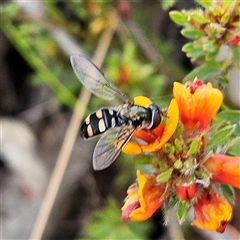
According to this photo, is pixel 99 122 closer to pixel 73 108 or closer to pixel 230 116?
pixel 230 116

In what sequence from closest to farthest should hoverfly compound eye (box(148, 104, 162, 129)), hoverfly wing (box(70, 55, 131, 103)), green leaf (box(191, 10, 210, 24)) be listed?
hoverfly compound eye (box(148, 104, 162, 129)), green leaf (box(191, 10, 210, 24)), hoverfly wing (box(70, 55, 131, 103))

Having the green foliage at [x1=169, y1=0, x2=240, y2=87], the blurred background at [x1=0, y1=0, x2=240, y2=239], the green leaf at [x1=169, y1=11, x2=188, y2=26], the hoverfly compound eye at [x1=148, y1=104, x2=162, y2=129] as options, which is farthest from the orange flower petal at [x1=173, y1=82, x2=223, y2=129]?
the blurred background at [x1=0, y1=0, x2=240, y2=239]

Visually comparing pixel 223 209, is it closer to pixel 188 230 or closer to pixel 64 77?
pixel 188 230

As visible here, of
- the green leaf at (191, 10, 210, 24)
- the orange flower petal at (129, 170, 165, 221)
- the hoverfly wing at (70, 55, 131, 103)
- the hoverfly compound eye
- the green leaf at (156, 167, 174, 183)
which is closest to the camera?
the orange flower petal at (129, 170, 165, 221)

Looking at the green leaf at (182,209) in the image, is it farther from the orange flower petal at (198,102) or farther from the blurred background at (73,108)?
the blurred background at (73,108)

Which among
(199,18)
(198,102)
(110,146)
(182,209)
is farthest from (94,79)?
A: (182,209)

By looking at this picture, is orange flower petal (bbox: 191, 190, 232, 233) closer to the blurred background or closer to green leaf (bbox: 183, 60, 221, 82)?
green leaf (bbox: 183, 60, 221, 82)

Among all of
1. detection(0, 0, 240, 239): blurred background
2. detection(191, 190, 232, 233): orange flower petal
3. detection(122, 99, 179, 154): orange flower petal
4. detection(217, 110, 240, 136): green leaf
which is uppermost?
detection(122, 99, 179, 154): orange flower petal
